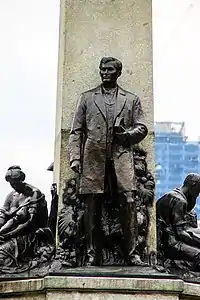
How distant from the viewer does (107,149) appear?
7.62 m

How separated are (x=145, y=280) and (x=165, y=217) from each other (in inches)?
51.1

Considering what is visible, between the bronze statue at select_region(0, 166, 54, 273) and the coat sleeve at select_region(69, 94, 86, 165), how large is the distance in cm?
83

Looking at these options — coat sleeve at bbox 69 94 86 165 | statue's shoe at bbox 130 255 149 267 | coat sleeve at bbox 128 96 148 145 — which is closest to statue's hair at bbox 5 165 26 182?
coat sleeve at bbox 69 94 86 165

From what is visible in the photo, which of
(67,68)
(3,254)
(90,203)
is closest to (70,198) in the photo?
(90,203)

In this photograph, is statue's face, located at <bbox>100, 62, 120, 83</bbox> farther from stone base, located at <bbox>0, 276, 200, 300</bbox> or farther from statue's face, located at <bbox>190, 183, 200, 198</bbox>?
stone base, located at <bbox>0, 276, 200, 300</bbox>

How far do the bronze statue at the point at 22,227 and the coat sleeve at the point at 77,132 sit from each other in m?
0.83

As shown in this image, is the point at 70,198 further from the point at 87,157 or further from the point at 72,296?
the point at 72,296

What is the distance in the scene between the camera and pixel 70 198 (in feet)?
25.9

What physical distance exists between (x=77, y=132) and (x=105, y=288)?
172 centimetres

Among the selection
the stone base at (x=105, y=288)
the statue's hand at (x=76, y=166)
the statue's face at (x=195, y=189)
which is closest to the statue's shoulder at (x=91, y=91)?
the statue's hand at (x=76, y=166)

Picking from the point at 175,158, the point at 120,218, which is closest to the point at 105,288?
the point at 120,218

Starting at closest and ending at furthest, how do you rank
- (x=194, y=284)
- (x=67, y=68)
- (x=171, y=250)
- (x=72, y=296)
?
1. (x=72, y=296)
2. (x=194, y=284)
3. (x=171, y=250)
4. (x=67, y=68)

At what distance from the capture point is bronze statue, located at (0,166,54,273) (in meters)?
7.68

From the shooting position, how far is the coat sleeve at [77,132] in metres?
7.61
